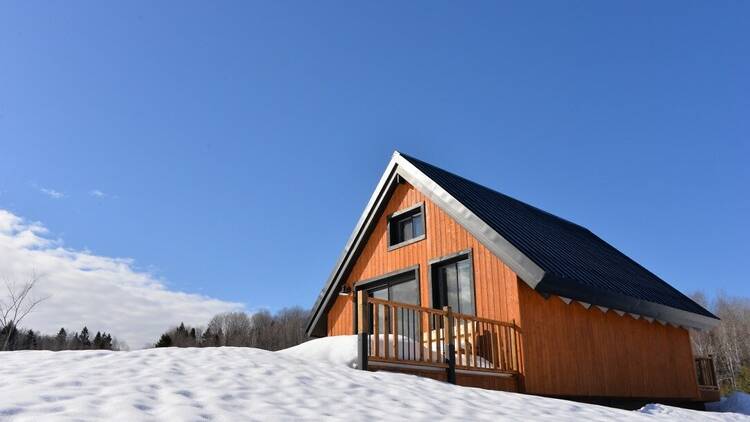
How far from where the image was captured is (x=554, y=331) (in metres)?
9.88

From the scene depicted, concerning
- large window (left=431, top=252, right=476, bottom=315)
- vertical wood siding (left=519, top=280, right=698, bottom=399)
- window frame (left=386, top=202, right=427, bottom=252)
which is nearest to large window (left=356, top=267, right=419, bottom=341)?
large window (left=431, top=252, right=476, bottom=315)

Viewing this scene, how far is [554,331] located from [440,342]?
2.56 metres

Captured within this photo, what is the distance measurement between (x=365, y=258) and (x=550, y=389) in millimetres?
5663

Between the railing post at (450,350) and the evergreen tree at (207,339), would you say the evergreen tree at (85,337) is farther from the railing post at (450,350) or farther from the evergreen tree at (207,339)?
the railing post at (450,350)

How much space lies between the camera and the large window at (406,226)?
12.2 m

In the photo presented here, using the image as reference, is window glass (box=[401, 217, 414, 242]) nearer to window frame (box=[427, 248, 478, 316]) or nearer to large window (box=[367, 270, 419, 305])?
large window (box=[367, 270, 419, 305])

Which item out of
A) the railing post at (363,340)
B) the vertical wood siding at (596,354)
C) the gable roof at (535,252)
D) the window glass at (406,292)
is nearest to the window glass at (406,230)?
the gable roof at (535,252)

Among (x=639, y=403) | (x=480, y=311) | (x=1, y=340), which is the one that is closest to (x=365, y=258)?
(x=480, y=311)

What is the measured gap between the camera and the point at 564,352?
993 cm

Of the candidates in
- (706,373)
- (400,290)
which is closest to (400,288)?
(400,290)

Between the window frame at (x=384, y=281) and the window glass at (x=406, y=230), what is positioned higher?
the window glass at (x=406, y=230)

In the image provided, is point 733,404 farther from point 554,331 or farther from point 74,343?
point 74,343

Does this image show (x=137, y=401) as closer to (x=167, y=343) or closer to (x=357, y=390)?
(x=357, y=390)

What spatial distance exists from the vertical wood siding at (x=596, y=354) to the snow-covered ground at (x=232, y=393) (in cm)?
187
